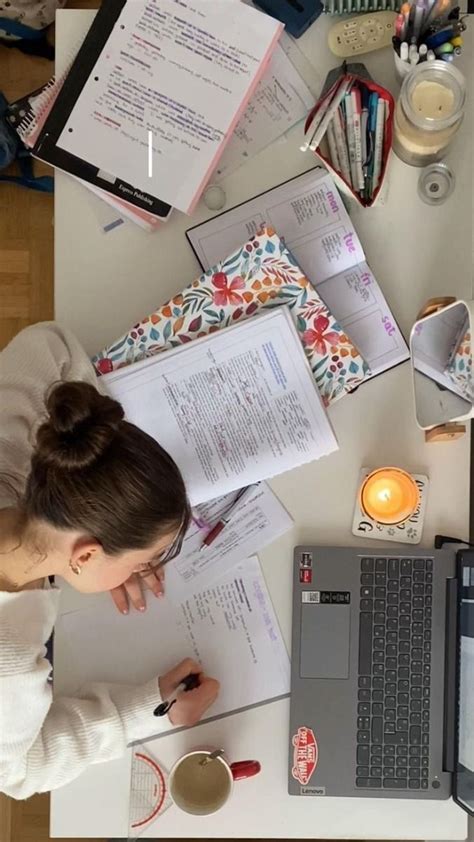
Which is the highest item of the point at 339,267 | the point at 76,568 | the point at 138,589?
the point at 339,267

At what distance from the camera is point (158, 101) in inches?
39.8

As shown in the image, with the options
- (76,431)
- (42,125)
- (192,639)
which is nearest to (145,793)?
(192,639)

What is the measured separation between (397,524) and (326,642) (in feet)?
0.56

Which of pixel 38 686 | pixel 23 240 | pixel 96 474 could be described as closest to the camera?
pixel 96 474

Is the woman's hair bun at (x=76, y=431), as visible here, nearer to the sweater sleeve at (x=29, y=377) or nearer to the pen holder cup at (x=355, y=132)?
the sweater sleeve at (x=29, y=377)

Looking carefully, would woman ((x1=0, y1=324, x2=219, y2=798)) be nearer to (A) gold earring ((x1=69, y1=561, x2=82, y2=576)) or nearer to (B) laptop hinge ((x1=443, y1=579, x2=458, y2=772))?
(A) gold earring ((x1=69, y1=561, x2=82, y2=576))

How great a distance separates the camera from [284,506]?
101 cm

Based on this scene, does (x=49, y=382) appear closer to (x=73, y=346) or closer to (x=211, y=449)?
(x=73, y=346)

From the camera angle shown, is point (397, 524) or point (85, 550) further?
point (397, 524)

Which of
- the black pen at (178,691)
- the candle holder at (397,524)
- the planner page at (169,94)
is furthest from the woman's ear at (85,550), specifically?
the planner page at (169,94)

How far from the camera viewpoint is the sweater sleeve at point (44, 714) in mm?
913

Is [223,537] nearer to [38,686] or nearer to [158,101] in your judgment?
[38,686]

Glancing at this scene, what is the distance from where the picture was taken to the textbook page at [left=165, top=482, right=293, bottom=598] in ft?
3.32

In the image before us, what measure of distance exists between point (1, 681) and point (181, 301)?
488 millimetres
